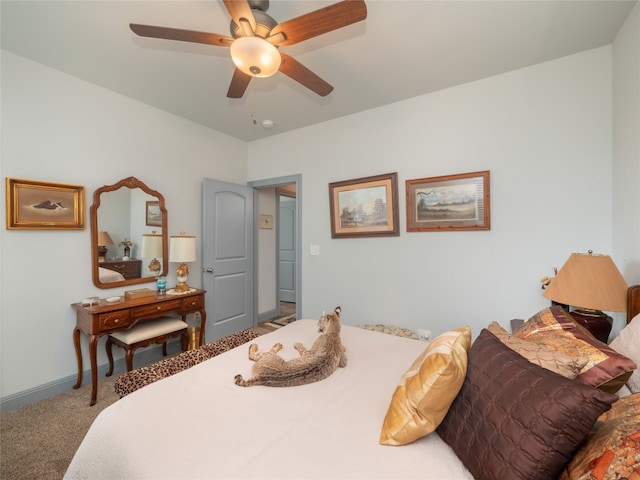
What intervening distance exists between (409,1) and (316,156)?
1.91 metres

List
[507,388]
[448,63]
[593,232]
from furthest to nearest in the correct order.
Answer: [448,63] → [593,232] → [507,388]

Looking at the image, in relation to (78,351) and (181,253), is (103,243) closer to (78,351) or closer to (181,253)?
(181,253)

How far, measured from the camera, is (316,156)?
340cm

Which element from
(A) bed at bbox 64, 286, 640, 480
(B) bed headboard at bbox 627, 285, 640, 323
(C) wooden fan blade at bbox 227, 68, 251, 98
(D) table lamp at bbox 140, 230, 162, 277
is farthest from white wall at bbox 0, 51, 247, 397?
(B) bed headboard at bbox 627, 285, 640, 323

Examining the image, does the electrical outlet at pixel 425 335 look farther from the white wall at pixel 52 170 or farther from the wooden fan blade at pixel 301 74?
the white wall at pixel 52 170

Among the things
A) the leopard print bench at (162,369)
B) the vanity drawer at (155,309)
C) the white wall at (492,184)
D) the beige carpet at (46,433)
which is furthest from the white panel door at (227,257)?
the leopard print bench at (162,369)

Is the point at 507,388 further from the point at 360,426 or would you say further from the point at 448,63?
the point at 448,63

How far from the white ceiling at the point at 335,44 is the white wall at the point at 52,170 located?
201 millimetres

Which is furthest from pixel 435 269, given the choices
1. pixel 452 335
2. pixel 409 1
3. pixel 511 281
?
pixel 409 1

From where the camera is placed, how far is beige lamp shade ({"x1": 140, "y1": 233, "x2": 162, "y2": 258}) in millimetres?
2900

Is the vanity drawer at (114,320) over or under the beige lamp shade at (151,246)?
under

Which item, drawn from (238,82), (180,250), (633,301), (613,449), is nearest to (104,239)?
(180,250)

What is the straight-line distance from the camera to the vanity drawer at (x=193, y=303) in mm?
2854

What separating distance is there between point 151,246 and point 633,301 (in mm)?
3845
